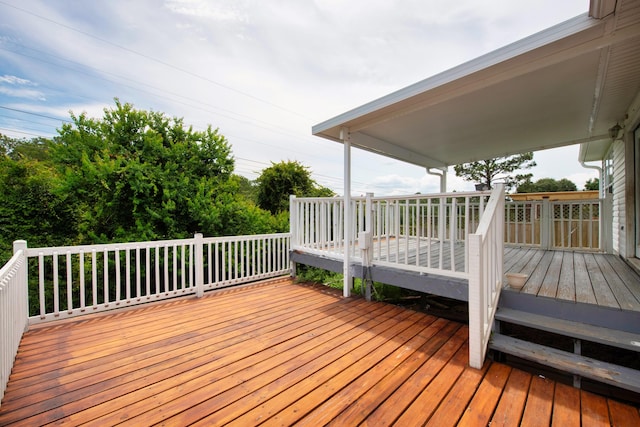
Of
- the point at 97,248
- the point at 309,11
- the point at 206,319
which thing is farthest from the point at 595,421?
the point at 309,11

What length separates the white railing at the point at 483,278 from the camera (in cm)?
202

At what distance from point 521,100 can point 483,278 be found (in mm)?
2276

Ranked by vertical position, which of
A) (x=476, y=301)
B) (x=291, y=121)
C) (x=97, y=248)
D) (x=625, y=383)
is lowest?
(x=625, y=383)

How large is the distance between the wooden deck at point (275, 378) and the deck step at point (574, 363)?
0.13 meters

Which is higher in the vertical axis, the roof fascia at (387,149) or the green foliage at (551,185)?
the green foliage at (551,185)

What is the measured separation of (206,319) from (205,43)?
6.09m

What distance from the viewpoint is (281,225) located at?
681cm

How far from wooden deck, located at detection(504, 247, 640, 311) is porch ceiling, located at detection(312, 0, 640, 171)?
2013 mm

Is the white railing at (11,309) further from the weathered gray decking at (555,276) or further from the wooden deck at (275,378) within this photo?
the weathered gray decking at (555,276)

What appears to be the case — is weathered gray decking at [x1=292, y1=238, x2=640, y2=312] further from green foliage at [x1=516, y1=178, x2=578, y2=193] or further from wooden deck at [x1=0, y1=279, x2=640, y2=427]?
green foliage at [x1=516, y1=178, x2=578, y2=193]

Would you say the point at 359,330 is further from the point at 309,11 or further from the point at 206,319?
the point at 309,11

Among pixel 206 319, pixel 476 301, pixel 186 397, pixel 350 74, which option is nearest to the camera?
pixel 186 397

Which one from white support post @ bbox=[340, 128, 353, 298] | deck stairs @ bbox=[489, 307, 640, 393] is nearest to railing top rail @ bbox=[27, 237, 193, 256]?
white support post @ bbox=[340, 128, 353, 298]

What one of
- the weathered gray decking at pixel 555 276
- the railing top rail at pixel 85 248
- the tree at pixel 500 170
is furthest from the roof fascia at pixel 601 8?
the tree at pixel 500 170
